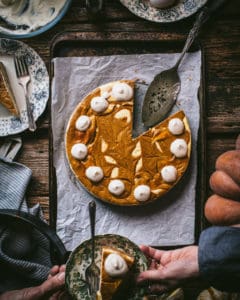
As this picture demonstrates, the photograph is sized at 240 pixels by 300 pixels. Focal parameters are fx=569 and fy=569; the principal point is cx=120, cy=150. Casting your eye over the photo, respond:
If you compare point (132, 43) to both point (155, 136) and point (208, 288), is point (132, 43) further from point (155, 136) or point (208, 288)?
point (208, 288)

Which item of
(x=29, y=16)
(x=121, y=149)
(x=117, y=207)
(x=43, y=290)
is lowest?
(x=43, y=290)

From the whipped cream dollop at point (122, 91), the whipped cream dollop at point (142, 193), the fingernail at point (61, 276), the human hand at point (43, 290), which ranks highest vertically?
the whipped cream dollop at point (122, 91)

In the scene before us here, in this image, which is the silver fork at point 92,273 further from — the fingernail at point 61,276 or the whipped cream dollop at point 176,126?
the whipped cream dollop at point 176,126

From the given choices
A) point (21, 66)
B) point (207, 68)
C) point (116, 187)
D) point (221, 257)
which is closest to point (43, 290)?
point (116, 187)

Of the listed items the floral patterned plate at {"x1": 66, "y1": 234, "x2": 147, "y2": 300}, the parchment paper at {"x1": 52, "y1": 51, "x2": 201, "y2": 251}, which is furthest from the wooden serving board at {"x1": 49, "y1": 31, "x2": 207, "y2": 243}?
the floral patterned plate at {"x1": 66, "y1": 234, "x2": 147, "y2": 300}

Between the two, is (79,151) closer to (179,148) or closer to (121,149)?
(121,149)

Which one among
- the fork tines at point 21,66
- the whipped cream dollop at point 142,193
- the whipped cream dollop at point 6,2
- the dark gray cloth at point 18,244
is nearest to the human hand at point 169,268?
the whipped cream dollop at point 142,193
